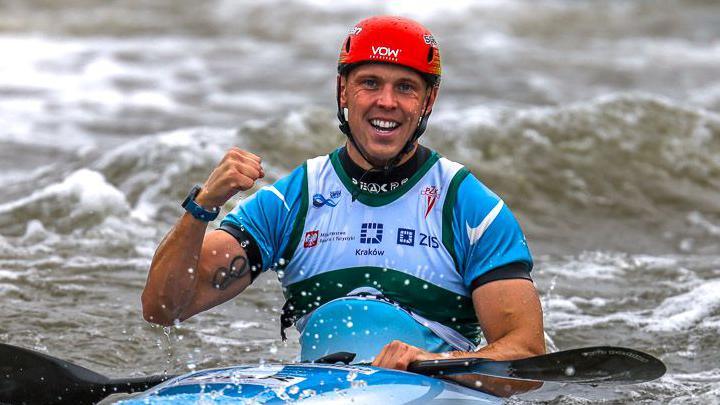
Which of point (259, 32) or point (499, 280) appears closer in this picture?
point (499, 280)

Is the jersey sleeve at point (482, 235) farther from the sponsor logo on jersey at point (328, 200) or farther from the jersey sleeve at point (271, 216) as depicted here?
the jersey sleeve at point (271, 216)

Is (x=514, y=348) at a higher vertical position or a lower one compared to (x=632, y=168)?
lower

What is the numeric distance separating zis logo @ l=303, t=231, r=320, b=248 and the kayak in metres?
0.59

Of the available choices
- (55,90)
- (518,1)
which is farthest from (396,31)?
(518,1)

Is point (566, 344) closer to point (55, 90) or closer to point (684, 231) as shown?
point (684, 231)

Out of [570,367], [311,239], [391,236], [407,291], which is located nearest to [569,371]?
[570,367]

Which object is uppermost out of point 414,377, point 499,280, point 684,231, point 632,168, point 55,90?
point 55,90

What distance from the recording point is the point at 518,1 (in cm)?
2236

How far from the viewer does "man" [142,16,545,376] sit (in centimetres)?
462

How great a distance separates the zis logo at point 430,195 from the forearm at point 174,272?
0.85 meters

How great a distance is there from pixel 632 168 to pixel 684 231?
1641 millimetres

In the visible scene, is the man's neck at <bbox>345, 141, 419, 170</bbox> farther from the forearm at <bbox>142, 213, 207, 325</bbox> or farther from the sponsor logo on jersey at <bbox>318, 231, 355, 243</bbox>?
the forearm at <bbox>142, 213, 207, 325</bbox>

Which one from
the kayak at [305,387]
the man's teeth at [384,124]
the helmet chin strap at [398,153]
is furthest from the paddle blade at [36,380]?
the man's teeth at [384,124]

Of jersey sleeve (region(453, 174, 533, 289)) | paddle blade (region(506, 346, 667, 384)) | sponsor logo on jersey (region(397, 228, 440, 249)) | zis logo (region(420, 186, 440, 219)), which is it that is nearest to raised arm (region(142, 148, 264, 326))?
sponsor logo on jersey (region(397, 228, 440, 249))
